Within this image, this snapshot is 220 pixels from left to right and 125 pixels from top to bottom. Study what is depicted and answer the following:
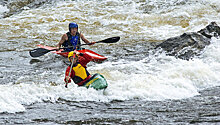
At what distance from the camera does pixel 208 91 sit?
20.3 ft

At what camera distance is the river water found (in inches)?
190

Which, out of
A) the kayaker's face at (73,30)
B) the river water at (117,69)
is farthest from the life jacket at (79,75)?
the kayaker's face at (73,30)

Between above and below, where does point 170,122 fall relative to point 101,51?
above

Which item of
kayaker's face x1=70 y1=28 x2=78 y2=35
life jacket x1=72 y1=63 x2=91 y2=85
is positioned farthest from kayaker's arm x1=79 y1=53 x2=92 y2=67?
kayaker's face x1=70 y1=28 x2=78 y2=35

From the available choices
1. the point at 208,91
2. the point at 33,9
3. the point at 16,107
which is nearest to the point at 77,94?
the point at 16,107

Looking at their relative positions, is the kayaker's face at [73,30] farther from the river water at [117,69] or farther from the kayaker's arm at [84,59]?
the kayaker's arm at [84,59]

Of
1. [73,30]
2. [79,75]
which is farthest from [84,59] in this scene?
[73,30]

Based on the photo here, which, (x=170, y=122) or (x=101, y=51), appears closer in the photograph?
(x=170, y=122)

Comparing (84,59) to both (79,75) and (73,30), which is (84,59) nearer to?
(79,75)

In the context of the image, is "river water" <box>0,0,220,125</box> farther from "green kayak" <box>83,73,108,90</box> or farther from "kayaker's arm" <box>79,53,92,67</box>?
"kayaker's arm" <box>79,53,92,67</box>

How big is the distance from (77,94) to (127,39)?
675 cm

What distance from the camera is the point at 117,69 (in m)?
8.26

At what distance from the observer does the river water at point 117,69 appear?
15.8ft

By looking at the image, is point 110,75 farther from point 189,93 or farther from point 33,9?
point 33,9
